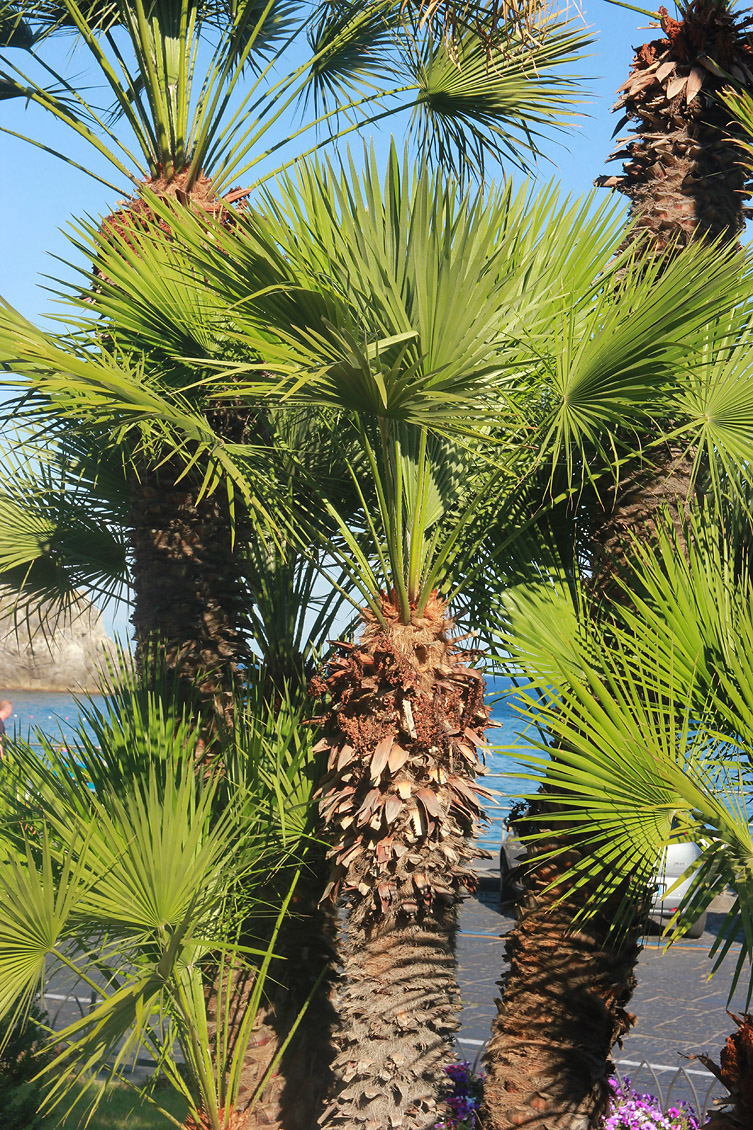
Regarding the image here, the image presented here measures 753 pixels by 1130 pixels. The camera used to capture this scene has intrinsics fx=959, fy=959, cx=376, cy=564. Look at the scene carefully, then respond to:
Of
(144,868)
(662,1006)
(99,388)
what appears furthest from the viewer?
(662,1006)

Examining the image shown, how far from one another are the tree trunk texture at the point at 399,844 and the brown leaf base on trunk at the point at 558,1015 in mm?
668

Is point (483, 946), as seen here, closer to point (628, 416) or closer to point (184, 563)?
point (184, 563)

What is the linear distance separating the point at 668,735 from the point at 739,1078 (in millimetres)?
1283

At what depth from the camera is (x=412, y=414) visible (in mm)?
3053

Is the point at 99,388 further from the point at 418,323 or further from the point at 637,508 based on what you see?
the point at 637,508

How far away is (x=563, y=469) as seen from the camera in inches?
171

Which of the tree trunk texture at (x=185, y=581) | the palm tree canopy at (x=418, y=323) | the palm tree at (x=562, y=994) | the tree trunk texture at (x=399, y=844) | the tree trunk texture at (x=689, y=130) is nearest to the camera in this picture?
the palm tree canopy at (x=418, y=323)

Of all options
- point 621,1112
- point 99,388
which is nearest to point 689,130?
point 99,388

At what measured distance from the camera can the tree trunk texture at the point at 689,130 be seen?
434 centimetres

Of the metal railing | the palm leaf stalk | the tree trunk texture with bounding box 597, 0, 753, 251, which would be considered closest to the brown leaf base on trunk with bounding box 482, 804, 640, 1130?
the palm leaf stalk

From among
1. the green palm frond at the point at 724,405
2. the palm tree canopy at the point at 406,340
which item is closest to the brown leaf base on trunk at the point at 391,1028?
the palm tree canopy at the point at 406,340

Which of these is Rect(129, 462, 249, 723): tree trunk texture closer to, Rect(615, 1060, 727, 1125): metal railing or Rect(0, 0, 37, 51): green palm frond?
Rect(0, 0, 37, 51): green palm frond

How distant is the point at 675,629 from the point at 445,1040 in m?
1.83

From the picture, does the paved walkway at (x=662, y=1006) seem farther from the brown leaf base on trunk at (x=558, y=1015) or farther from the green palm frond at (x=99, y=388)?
the green palm frond at (x=99, y=388)
